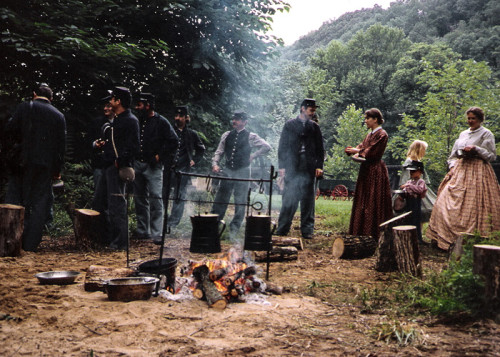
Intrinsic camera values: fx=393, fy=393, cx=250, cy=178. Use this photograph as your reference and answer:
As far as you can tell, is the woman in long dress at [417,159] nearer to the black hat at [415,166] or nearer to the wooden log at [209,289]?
the black hat at [415,166]

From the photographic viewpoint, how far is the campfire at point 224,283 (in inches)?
149

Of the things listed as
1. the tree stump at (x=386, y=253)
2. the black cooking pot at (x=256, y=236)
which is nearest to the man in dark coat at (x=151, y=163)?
the black cooking pot at (x=256, y=236)

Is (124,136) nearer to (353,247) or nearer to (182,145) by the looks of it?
(182,145)

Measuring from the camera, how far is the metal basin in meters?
4.13

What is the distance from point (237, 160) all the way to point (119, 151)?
244 centimetres

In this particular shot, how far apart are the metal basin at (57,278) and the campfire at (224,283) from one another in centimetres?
124

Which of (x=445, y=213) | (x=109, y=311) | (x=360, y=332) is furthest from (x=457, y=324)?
(x=445, y=213)

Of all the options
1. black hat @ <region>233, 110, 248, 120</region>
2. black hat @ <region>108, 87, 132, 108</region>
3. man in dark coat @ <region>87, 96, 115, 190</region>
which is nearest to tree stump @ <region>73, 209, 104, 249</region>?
man in dark coat @ <region>87, 96, 115, 190</region>

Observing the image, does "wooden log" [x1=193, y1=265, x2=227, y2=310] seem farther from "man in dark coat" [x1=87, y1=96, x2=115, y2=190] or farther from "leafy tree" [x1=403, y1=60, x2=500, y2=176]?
"leafy tree" [x1=403, y1=60, x2=500, y2=176]

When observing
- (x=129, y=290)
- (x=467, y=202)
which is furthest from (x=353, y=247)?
(x=129, y=290)

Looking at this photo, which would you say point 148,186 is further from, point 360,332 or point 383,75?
point 383,75

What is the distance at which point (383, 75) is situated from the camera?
50.4m

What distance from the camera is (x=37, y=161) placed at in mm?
5754

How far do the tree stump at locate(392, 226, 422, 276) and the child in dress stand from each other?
2337 mm
